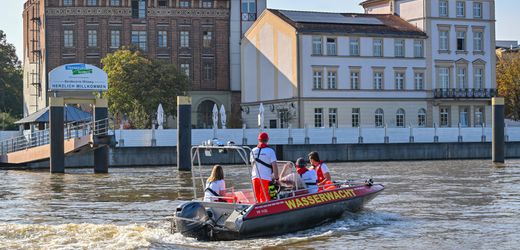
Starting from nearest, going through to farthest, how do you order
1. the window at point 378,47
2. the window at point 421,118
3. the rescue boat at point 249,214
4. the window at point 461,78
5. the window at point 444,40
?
the rescue boat at point 249,214 < the window at point 378,47 < the window at point 421,118 < the window at point 444,40 < the window at point 461,78

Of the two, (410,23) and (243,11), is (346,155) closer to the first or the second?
(410,23)

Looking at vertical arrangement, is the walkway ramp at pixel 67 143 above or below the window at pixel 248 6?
below

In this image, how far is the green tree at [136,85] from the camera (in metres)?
64.4

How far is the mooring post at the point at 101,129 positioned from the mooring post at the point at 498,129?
68.2 feet

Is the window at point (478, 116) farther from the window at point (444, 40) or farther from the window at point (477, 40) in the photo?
the window at point (444, 40)

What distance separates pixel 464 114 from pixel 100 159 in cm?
3578

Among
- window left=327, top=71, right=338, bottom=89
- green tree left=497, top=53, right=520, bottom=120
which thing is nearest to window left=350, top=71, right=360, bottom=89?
window left=327, top=71, right=338, bottom=89

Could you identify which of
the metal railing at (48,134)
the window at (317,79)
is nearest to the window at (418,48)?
the window at (317,79)

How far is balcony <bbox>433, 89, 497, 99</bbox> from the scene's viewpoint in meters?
68.6

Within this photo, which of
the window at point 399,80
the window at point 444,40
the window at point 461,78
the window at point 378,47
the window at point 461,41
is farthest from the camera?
the window at point 461,41

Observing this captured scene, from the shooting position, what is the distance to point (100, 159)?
1708 inches

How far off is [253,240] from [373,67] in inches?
1954

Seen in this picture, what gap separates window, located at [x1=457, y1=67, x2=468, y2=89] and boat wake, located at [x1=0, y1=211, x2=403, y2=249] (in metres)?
50.2

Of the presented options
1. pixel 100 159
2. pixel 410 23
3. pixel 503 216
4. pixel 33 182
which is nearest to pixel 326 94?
pixel 410 23
